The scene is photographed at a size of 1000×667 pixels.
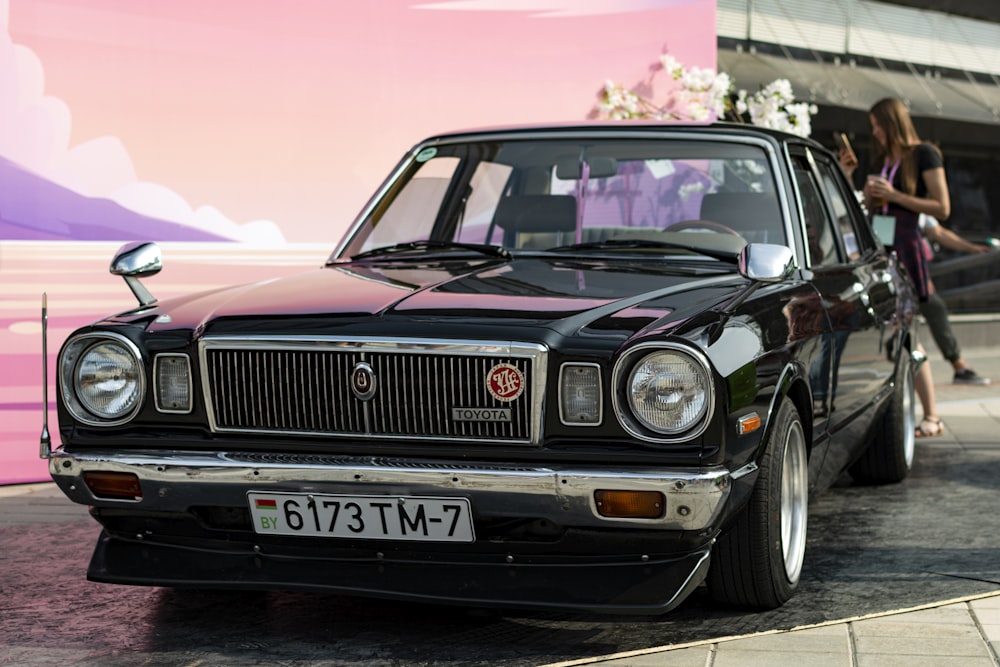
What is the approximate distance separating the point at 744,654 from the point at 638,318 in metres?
0.97

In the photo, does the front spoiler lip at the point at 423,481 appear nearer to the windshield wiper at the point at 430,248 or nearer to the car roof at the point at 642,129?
the windshield wiper at the point at 430,248

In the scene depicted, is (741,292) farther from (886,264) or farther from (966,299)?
(966,299)

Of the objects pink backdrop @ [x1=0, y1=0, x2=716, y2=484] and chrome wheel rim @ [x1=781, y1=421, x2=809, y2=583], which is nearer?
chrome wheel rim @ [x1=781, y1=421, x2=809, y2=583]

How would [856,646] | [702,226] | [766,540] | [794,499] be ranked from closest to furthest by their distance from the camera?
[856,646] < [766,540] < [794,499] < [702,226]

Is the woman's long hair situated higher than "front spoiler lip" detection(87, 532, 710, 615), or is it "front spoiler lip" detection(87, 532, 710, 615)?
the woman's long hair

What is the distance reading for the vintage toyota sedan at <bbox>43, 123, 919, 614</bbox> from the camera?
3904 millimetres

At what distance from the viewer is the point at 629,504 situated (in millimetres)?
3869

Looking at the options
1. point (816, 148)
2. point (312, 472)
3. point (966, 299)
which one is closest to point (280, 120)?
point (816, 148)

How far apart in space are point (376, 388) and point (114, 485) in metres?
0.83

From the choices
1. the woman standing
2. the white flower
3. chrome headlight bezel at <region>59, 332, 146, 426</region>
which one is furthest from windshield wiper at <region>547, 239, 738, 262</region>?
the white flower

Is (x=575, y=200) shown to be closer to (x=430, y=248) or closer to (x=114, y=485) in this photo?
(x=430, y=248)

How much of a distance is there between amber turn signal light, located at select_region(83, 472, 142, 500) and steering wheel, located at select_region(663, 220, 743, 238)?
214cm

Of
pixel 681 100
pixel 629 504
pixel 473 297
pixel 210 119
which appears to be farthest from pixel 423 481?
pixel 681 100

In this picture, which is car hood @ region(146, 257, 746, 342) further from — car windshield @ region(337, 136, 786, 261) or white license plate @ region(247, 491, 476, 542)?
white license plate @ region(247, 491, 476, 542)
